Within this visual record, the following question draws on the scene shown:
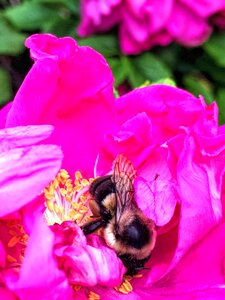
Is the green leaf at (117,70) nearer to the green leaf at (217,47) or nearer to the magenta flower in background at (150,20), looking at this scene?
the magenta flower in background at (150,20)

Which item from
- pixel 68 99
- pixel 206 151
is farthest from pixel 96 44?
pixel 206 151

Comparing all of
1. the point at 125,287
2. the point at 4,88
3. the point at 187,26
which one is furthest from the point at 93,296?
the point at 187,26

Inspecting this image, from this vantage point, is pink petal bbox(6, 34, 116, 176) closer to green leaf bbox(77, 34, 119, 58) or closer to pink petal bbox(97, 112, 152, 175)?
pink petal bbox(97, 112, 152, 175)

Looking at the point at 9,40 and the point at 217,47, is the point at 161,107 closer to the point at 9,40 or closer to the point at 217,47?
the point at 9,40

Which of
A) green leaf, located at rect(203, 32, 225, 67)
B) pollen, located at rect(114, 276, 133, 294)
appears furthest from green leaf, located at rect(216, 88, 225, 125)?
pollen, located at rect(114, 276, 133, 294)

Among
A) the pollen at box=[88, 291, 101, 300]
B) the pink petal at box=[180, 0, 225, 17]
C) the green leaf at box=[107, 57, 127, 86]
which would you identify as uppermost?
the pollen at box=[88, 291, 101, 300]

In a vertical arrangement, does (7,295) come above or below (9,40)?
above
